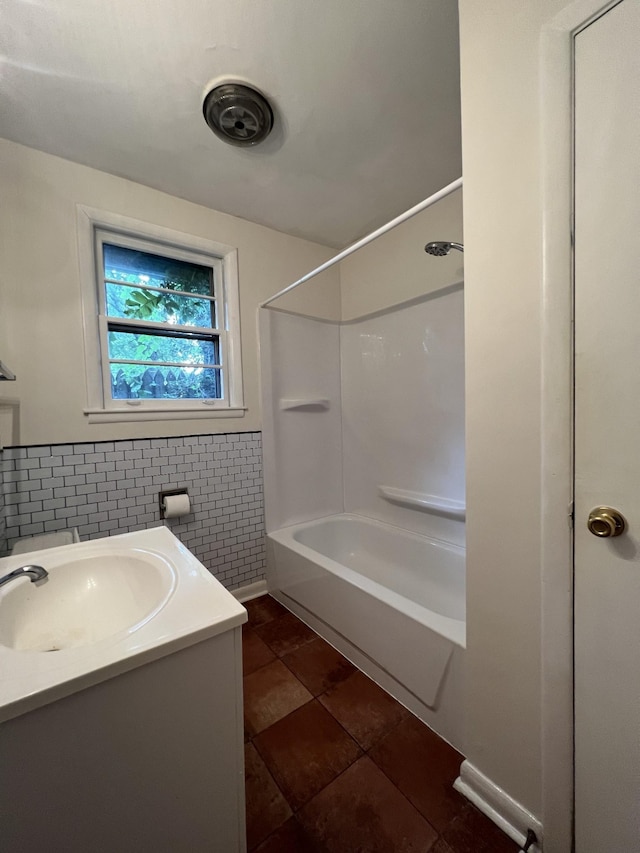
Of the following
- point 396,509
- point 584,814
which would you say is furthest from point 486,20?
point 396,509

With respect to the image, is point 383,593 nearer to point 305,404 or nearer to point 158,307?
point 305,404

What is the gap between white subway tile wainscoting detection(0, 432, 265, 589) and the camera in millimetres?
1422

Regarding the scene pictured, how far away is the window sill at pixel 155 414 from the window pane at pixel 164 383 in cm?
12

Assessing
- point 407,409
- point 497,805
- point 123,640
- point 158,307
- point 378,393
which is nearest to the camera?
point 123,640

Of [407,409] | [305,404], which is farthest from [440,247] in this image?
[305,404]

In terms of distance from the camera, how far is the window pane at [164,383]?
1.73 m

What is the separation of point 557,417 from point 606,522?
0.80 ft

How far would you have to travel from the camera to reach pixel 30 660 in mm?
551

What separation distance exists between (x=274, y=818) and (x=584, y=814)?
2.75ft

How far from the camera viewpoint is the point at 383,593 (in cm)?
139

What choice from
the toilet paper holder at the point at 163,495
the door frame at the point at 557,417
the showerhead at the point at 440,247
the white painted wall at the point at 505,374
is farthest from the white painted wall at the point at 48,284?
the door frame at the point at 557,417

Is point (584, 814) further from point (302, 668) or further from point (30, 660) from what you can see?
point (30, 660)

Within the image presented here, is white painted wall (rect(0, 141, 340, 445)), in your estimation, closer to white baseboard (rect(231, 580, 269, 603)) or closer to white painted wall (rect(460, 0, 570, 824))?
white baseboard (rect(231, 580, 269, 603))

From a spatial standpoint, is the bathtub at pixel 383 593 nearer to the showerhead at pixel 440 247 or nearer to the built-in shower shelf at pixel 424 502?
the built-in shower shelf at pixel 424 502
